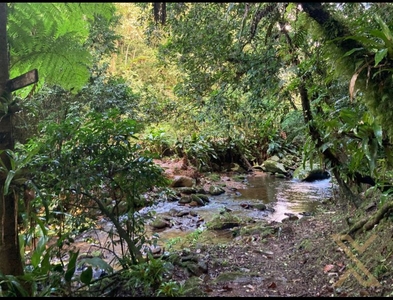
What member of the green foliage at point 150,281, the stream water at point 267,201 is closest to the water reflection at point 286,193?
the stream water at point 267,201

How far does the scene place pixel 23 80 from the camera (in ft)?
7.29

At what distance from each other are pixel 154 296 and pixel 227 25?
3629 mm

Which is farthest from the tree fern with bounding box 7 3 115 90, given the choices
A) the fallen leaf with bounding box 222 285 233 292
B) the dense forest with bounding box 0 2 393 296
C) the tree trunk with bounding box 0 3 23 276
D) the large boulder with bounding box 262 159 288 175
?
the large boulder with bounding box 262 159 288 175

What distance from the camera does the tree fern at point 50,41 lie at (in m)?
2.19

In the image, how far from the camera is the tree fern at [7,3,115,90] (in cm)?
219

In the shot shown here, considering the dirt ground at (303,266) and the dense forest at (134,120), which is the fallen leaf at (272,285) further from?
the dense forest at (134,120)

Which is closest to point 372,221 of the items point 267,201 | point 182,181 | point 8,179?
point 8,179

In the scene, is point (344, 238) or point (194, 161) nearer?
point (344, 238)

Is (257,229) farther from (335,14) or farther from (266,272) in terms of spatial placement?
(335,14)

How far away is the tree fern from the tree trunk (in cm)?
19

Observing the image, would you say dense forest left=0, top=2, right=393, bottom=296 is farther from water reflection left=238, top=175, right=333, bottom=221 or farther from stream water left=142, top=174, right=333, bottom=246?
water reflection left=238, top=175, right=333, bottom=221

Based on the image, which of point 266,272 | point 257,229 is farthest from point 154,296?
point 257,229

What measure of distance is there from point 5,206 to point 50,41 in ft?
4.27

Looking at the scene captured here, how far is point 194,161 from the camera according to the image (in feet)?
38.6
